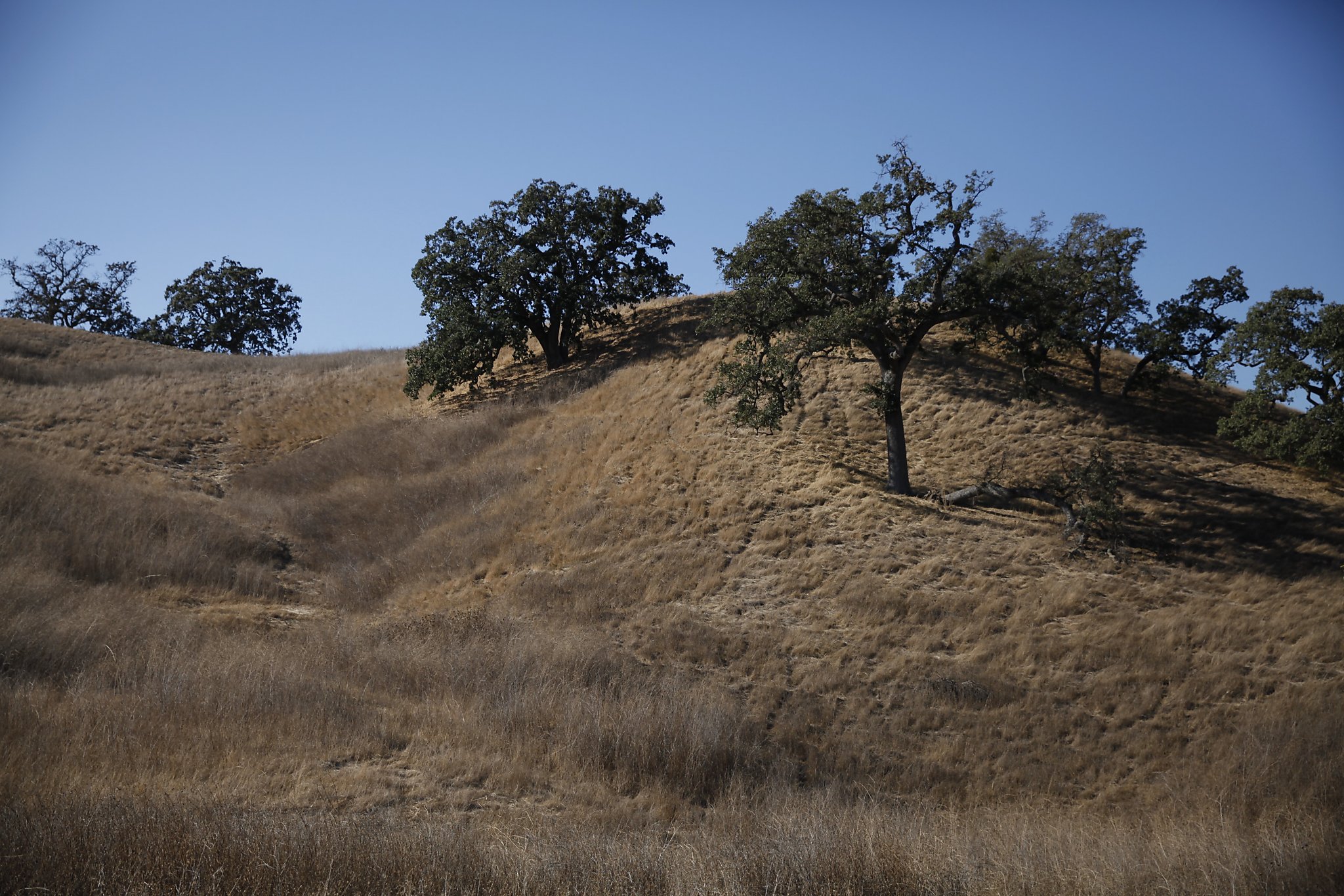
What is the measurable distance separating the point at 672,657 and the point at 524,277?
23197 mm

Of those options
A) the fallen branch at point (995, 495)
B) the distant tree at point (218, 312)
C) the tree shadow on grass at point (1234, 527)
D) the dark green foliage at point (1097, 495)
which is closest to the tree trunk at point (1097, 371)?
the tree shadow on grass at point (1234, 527)

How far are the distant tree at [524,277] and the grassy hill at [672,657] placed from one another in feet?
15.3

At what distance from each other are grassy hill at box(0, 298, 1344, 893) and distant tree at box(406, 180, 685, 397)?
4656 millimetres

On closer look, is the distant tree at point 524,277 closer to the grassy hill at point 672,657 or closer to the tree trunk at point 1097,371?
the grassy hill at point 672,657

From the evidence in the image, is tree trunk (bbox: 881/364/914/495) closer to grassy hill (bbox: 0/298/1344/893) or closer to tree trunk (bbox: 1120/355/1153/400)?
grassy hill (bbox: 0/298/1344/893)

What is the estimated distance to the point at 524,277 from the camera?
36.8 meters

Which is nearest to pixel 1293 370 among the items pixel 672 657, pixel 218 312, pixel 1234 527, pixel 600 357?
pixel 1234 527

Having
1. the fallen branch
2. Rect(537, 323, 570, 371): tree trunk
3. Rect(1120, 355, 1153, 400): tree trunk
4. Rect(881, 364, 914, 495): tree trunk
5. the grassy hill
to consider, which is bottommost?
the grassy hill

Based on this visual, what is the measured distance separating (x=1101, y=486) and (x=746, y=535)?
9574 millimetres

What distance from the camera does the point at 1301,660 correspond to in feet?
55.3

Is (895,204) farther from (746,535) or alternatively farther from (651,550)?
(651,550)

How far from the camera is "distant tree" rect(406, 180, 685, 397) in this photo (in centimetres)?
3625

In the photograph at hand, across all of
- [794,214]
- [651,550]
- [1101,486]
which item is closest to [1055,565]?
[1101,486]

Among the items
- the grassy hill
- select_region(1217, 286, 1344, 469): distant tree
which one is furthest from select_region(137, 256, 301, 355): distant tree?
select_region(1217, 286, 1344, 469): distant tree
